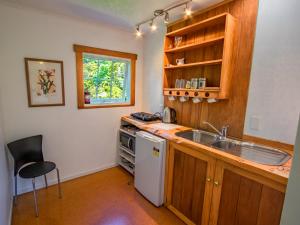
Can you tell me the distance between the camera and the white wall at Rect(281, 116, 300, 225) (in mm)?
762

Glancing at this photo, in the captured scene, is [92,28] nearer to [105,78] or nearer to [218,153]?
[105,78]

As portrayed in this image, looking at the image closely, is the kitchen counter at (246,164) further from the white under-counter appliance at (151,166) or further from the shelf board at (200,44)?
the shelf board at (200,44)

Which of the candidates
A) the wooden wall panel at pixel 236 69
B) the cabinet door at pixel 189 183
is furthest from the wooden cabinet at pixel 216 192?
the wooden wall panel at pixel 236 69

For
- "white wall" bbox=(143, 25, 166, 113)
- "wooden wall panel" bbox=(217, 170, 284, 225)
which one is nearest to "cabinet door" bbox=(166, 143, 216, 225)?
"wooden wall panel" bbox=(217, 170, 284, 225)

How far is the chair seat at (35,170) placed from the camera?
1.88 meters

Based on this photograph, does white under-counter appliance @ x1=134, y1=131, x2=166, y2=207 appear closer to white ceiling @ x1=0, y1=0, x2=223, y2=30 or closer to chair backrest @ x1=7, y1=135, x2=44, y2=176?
chair backrest @ x1=7, y1=135, x2=44, y2=176

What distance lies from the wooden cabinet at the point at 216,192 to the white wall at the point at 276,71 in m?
0.58

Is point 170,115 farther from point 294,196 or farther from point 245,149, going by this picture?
point 294,196

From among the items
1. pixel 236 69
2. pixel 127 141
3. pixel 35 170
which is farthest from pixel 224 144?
pixel 35 170

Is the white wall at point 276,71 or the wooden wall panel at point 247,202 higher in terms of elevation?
the white wall at point 276,71

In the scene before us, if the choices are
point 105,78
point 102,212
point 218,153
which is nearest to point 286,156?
point 218,153

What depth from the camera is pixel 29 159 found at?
6.90ft

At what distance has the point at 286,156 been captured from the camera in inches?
55.1

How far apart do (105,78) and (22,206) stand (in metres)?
2.09
